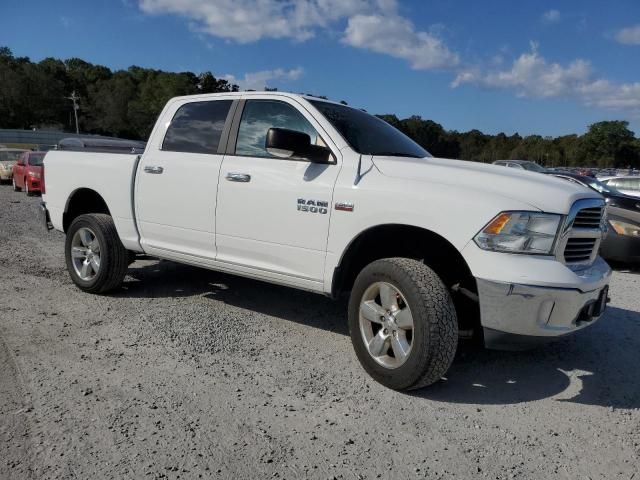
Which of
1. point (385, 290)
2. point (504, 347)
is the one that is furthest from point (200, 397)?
point (504, 347)

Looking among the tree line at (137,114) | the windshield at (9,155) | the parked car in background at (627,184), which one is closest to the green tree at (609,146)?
the tree line at (137,114)

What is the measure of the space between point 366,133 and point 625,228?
5416 mm

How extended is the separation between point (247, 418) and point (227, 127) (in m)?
2.53

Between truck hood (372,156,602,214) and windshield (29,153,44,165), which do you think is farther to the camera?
windshield (29,153,44,165)

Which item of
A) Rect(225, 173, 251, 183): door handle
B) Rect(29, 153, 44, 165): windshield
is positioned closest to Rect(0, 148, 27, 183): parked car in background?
Rect(29, 153, 44, 165): windshield

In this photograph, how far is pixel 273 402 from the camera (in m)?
3.25

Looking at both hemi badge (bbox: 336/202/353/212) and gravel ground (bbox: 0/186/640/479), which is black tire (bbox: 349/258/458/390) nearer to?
gravel ground (bbox: 0/186/640/479)

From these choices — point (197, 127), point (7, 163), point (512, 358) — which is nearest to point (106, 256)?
point (197, 127)

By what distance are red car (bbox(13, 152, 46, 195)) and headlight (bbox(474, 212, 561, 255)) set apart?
15.9 meters

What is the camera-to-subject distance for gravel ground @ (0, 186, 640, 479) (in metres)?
2.64

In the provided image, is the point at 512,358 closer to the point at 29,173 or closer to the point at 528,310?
the point at 528,310

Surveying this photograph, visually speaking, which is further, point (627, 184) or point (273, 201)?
point (627, 184)

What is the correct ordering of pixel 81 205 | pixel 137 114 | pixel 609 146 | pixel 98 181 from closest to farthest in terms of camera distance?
1. pixel 98 181
2. pixel 81 205
3. pixel 137 114
4. pixel 609 146

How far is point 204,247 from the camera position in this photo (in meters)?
4.58
